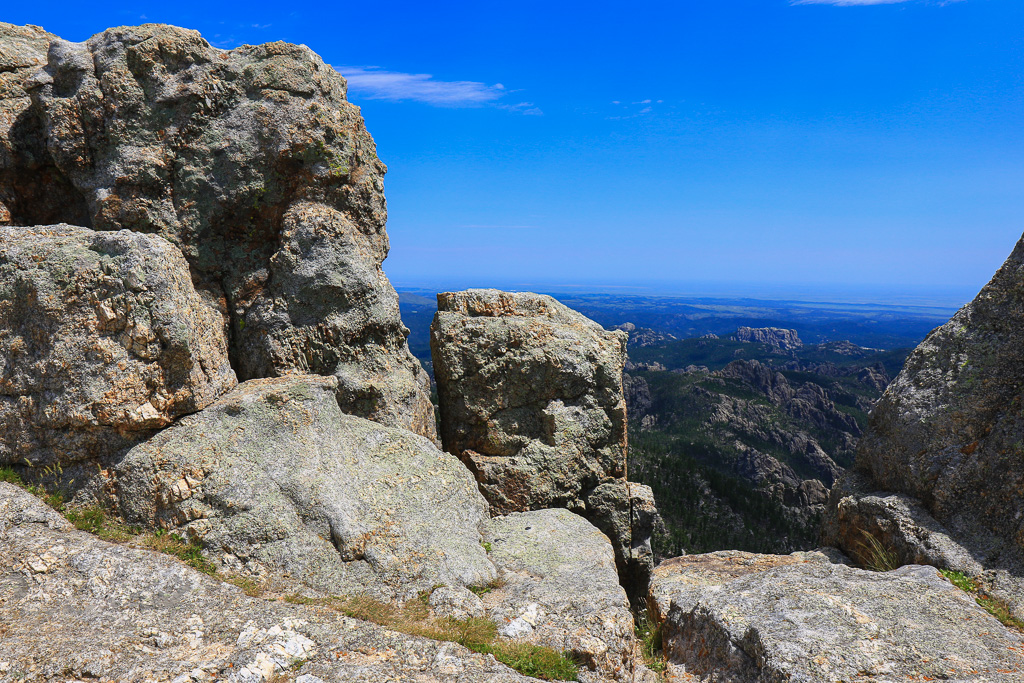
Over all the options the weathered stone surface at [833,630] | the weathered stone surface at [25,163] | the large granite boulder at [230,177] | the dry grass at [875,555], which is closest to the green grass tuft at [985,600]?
the weathered stone surface at [833,630]

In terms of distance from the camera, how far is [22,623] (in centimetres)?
951

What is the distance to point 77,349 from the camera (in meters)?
12.5

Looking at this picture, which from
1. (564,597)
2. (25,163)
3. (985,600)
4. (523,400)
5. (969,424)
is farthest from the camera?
(523,400)

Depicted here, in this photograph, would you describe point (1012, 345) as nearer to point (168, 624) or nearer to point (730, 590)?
point (730, 590)

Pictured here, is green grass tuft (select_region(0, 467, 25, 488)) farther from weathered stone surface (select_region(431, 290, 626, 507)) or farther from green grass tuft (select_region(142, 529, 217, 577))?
weathered stone surface (select_region(431, 290, 626, 507))

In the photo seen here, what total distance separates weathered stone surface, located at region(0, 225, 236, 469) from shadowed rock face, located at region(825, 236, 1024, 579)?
2163 cm

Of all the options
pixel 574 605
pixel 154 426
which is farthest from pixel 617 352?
pixel 154 426

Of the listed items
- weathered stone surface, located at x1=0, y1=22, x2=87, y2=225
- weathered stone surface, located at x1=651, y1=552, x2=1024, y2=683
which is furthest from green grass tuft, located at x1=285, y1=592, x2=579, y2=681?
weathered stone surface, located at x1=0, y1=22, x2=87, y2=225

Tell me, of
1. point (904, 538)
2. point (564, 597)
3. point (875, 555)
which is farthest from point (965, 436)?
point (564, 597)

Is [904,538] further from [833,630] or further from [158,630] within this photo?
[158,630]

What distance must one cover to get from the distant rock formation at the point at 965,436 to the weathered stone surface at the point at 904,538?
0.05 metres

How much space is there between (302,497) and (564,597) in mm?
6645

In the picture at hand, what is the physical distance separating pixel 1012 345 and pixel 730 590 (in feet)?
38.5

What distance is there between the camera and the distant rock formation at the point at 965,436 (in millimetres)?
15680
